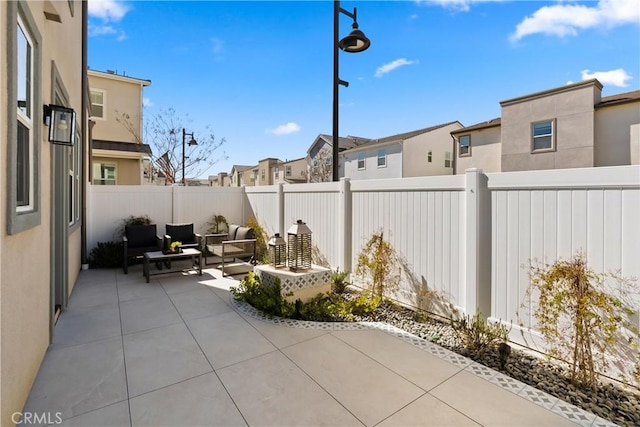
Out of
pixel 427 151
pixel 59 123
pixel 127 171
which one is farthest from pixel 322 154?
pixel 59 123

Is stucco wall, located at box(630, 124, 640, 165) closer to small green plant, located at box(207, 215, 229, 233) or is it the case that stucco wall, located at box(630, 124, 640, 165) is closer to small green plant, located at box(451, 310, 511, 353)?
small green plant, located at box(451, 310, 511, 353)

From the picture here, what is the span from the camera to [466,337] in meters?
3.47

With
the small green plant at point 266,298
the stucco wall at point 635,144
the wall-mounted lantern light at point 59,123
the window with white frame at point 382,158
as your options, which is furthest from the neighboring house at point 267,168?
the wall-mounted lantern light at point 59,123

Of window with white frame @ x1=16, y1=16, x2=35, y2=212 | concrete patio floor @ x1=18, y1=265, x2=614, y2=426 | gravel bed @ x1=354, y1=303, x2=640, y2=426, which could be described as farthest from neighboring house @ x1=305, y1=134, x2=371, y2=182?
window with white frame @ x1=16, y1=16, x2=35, y2=212

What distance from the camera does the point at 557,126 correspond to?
12078 mm

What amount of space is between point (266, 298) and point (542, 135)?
45.0ft

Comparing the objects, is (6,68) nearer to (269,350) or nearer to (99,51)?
(269,350)

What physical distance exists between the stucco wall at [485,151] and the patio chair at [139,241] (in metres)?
14.1

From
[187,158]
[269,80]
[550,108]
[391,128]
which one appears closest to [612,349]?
[269,80]

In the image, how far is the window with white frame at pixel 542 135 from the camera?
40.6 ft

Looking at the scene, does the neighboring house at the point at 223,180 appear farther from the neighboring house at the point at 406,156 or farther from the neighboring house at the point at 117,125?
the neighboring house at the point at 117,125

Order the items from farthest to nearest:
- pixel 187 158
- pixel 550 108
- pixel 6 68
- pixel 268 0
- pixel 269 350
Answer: pixel 187 158 → pixel 550 108 → pixel 268 0 → pixel 269 350 → pixel 6 68

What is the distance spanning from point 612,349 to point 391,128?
61.5 feet

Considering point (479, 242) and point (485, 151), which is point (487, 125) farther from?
point (479, 242)
